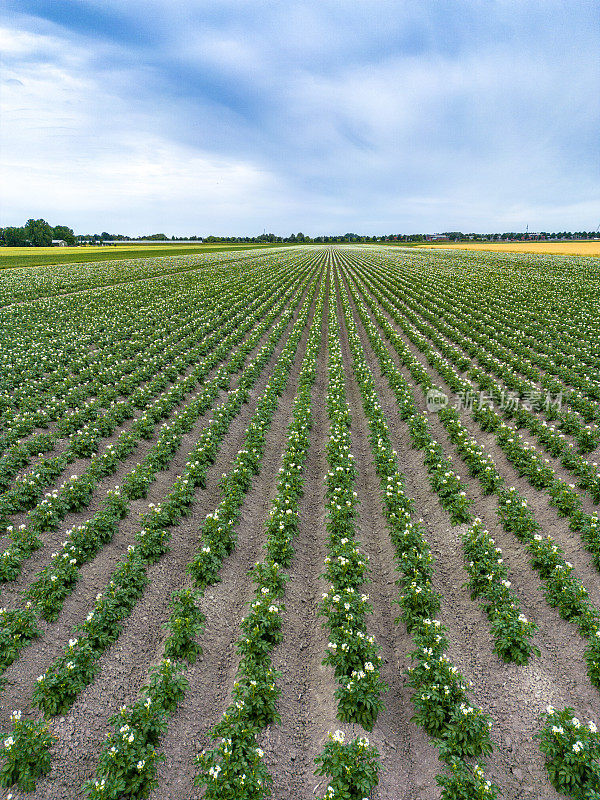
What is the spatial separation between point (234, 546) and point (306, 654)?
9.28ft

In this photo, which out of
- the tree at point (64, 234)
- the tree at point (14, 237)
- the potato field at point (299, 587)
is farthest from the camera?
the tree at point (64, 234)

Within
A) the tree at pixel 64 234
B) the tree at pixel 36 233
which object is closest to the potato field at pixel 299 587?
the tree at pixel 36 233

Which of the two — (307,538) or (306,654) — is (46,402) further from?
(306,654)

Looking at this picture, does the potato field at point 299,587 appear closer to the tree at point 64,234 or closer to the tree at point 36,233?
the tree at point 36,233

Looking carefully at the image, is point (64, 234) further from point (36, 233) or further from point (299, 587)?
point (299, 587)

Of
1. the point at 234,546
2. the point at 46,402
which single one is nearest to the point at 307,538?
the point at 234,546

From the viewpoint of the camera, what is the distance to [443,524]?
9.45 meters

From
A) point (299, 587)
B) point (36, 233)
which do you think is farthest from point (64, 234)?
point (299, 587)

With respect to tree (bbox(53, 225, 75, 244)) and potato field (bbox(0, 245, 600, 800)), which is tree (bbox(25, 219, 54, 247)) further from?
potato field (bbox(0, 245, 600, 800))

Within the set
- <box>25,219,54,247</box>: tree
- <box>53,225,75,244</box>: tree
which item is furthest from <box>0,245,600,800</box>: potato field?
<box>53,225,75,244</box>: tree

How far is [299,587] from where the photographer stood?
7848 millimetres

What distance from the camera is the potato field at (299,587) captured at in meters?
4.99

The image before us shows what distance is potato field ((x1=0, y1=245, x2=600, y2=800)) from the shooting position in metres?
4.99

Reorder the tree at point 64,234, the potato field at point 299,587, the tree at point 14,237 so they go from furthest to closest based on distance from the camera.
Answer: the tree at point 64,234, the tree at point 14,237, the potato field at point 299,587
